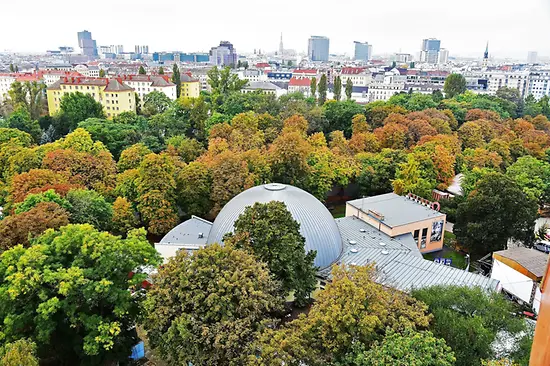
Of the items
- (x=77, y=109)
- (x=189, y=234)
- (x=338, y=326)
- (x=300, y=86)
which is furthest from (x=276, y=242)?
(x=300, y=86)

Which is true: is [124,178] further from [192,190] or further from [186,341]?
[186,341]

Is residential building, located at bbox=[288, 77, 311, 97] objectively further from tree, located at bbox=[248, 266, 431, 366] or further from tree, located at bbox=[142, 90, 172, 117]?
tree, located at bbox=[248, 266, 431, 366]

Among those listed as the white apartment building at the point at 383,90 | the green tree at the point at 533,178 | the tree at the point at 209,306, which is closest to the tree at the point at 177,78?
the white apartment building at the point at 383,90

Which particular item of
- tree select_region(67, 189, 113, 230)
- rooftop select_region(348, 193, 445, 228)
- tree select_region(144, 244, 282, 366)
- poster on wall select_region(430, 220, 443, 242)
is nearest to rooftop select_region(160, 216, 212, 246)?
tree select_region(67, 189, 113, 230)

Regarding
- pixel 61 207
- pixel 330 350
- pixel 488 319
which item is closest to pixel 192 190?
pixel 61 207

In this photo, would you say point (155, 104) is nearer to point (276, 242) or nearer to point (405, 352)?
point (276, 242)

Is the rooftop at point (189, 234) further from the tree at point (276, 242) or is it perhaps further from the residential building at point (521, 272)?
the residential building at point (521, 272)

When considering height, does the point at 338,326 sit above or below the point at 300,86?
below
